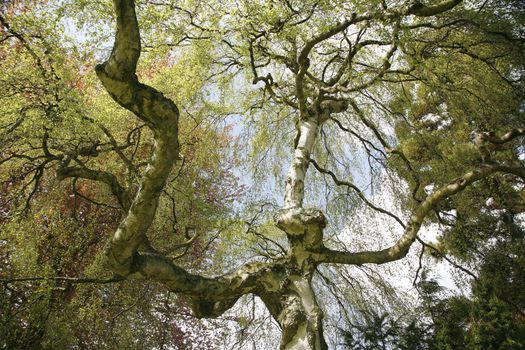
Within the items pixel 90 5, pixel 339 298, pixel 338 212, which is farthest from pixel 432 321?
pixel 90 5

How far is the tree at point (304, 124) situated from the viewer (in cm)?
275

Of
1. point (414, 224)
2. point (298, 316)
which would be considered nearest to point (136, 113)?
point (298, 316)

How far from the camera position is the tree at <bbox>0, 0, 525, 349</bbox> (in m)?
2.75

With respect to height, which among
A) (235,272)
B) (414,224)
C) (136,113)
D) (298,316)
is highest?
(136,113)

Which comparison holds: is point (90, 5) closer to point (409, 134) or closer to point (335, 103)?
point (335, 103)

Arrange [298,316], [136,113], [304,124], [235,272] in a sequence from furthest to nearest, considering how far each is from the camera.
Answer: [304,124] < [235,272] < [298,316] < [136,113]

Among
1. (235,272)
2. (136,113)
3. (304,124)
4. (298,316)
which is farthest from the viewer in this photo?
(304,124)

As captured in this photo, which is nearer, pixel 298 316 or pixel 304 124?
pixel 298 316

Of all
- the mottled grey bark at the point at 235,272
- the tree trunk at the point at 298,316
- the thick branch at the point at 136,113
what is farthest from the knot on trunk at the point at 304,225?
the thick branch at the point at 136,113

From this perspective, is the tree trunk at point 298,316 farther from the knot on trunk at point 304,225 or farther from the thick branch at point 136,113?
the thick branch at point 136,113

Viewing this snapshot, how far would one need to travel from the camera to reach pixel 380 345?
463 cm

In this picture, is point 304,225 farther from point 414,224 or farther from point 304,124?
point 304,124

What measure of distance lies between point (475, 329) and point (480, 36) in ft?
11.6

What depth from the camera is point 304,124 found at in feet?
15.7
